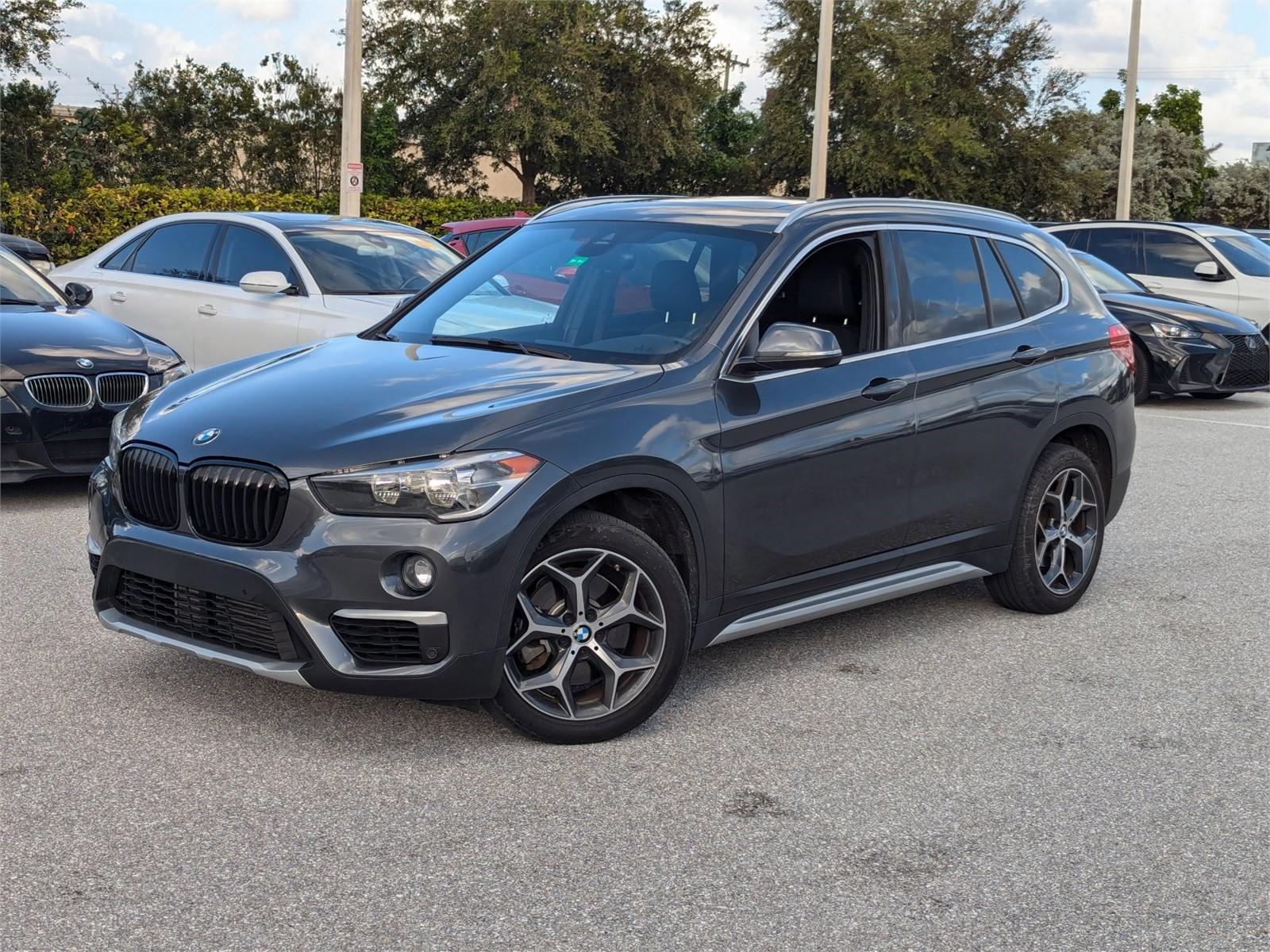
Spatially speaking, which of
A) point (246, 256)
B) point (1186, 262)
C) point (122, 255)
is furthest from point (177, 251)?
point (1186, 262)

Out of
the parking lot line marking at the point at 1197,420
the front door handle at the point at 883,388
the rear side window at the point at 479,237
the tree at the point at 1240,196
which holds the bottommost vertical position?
the parking lot line marking at the point at 1197,420

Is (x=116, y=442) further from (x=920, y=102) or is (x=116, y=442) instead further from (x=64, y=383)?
(x=920, y=102)

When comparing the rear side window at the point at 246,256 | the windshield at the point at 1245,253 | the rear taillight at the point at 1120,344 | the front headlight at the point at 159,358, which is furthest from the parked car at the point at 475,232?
the rear taillight at the point at 1120,344

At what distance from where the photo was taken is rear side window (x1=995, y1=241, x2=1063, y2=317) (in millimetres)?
6434

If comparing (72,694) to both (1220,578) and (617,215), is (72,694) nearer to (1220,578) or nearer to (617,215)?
(617,215)

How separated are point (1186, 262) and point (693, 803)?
14.8 metres

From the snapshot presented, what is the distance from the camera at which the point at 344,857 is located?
3807 millimetres

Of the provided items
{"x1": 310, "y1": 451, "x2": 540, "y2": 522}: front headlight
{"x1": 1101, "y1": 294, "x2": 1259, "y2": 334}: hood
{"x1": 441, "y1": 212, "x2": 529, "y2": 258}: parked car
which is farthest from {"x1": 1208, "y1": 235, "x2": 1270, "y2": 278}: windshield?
{"x1": 310, "y1": 451, "x2": 540, "y2": 522}: front headlight

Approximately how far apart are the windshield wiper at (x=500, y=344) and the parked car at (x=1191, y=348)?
10.3m

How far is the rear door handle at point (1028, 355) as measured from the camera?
243 inches

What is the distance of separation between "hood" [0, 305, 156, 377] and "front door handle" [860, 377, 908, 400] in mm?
4817

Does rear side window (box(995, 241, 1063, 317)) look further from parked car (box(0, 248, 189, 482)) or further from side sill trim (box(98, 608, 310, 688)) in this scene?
parked car (box(0, 248, 189, 482))

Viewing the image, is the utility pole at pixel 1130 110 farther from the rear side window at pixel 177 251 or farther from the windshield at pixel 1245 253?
the rear side window at pixel 177 251

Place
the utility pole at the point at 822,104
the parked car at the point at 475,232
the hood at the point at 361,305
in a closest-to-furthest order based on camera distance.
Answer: the hood at the point at 361,305 < the parked car at the point at 475,232 < the utility pole at the point at 822,104
